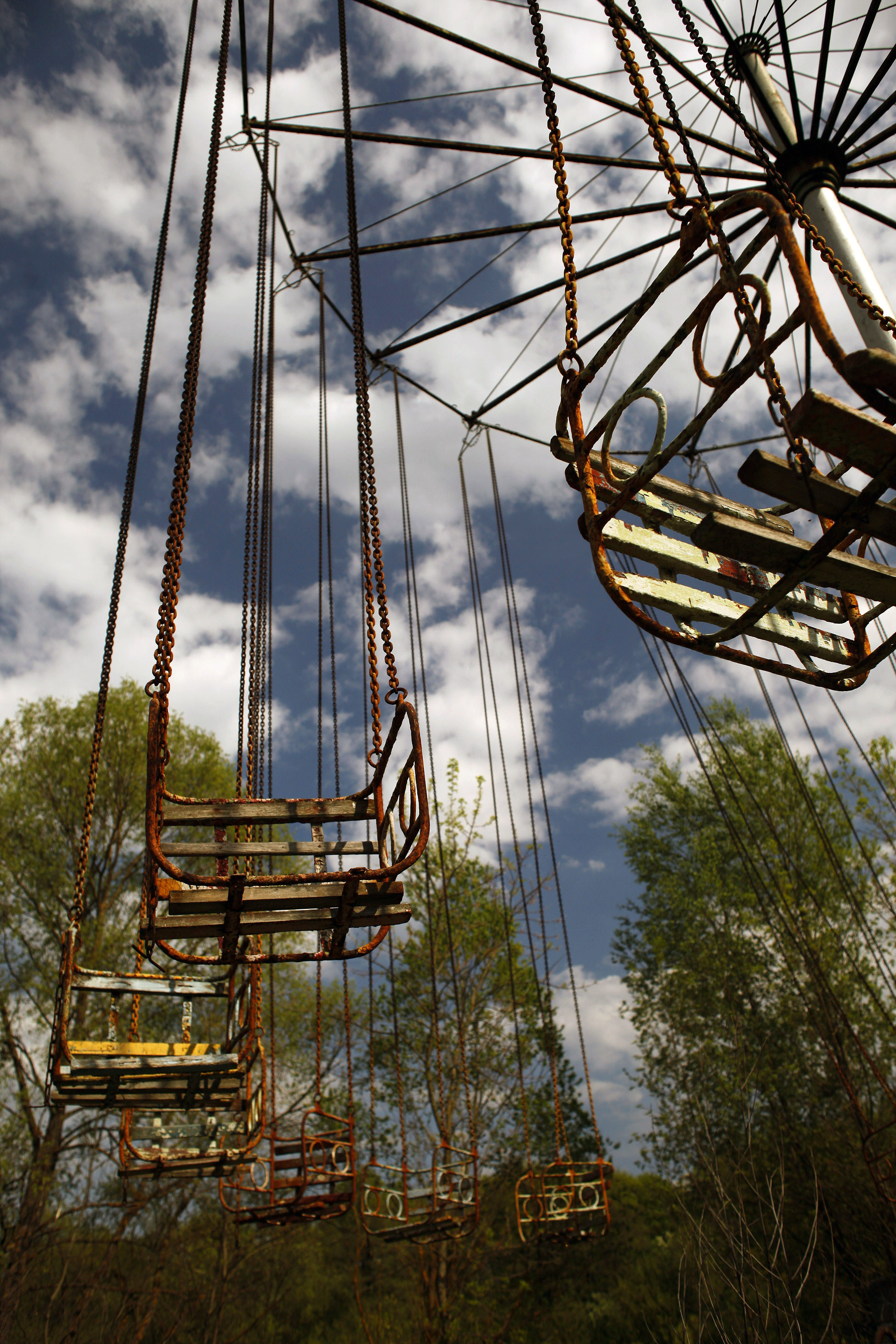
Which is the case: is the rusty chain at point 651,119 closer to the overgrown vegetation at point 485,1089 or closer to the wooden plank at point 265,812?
the wooden plank at point 265,812

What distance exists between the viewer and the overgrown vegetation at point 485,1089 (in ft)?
42.1

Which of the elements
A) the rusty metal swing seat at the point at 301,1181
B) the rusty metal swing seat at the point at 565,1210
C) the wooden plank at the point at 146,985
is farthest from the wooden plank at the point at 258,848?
the rusty metal swing seat at the point at 565,1210

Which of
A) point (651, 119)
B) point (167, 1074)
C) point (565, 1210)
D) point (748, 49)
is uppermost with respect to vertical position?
point (748, 49)

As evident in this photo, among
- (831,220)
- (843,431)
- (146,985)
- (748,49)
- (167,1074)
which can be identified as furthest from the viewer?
(748,49)

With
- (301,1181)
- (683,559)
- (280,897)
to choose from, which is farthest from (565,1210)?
(683,559)

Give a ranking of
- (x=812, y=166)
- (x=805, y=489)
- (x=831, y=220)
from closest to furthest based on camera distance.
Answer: (x=805, y=489), (x=831, y=220), (x=812, y=166)

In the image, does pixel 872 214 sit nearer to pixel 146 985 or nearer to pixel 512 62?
pixel 512 62

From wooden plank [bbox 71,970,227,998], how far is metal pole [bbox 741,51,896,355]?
593 cm

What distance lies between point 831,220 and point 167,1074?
784cm

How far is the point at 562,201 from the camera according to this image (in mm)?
2939

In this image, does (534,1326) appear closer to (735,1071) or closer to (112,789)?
(735,1071)

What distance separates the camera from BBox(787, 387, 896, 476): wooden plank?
7.17 feet

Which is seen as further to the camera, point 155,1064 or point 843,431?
point 155,1064

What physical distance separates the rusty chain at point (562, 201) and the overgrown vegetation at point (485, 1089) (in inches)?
372
